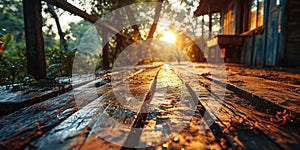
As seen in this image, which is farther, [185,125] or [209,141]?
[185,125]

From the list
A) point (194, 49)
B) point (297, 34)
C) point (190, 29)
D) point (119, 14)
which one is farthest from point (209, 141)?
point (190, 29)

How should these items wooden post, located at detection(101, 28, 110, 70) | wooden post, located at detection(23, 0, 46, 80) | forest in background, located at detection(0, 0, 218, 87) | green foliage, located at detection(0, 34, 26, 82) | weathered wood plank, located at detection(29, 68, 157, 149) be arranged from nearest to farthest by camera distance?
weathered wood plank, located at detection(29, 68, 157, 149) < wooden post, located at detection(23, 0, 46, 80) < green foliage, located at detection(0, 34, 26, 82) < forest in background, located at detection(0, 0, 218, 87) < wooden post, located at detection(101, 28, 110, 70)

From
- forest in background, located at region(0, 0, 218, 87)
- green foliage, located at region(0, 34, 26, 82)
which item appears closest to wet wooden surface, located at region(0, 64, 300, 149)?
forest in background, located at region(0, 0, 218, 87)

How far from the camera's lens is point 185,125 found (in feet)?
2.26

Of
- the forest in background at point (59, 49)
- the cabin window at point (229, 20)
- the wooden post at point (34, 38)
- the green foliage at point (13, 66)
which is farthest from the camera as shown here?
the cabin window at point (229, 20)

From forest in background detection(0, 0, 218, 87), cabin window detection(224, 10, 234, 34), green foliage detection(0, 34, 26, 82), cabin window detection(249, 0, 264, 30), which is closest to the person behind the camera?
green foliage detection(0, 34, 26, 82)

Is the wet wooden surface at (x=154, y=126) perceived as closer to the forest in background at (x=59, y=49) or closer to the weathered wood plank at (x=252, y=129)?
the weathered wood plank at (x=252, y=129)

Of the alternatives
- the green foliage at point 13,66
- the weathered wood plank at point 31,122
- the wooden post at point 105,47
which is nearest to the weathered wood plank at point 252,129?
the weathered wood plank at point 31,122

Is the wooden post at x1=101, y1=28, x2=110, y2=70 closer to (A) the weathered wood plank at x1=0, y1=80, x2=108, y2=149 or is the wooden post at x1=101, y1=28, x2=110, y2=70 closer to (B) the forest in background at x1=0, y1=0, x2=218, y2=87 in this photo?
(B) the forest in background at x1=0, y1=0, x2=218, y2=87

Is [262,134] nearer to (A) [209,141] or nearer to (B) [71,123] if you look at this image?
(A) [209,141]

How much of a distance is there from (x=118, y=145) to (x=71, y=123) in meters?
0.25

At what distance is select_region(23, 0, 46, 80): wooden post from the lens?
1.78 metres

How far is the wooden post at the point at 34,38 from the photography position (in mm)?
1778

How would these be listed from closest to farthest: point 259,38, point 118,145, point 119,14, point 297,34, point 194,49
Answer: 1. point 118,145
2. point 297,34
3. point 259,38
4. point 119,14
5. point 194,49
